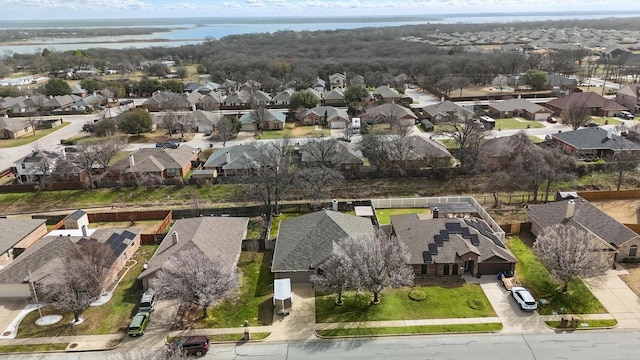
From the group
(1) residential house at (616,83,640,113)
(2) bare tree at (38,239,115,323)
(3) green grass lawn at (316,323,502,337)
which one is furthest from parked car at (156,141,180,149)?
(1) residential house at (616,83,640,113)

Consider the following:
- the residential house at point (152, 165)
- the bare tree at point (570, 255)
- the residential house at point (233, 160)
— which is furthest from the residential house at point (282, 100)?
the bare tree at point (570, 255)

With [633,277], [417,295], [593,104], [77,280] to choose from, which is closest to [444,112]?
[593,104]

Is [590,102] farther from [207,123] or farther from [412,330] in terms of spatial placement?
[412,330]

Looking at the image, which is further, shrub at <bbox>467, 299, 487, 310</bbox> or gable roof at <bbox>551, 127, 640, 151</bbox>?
gable roof at <bbox>551, 127, 640, 151</bbox>

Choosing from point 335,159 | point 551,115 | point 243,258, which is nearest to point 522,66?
point 551,115

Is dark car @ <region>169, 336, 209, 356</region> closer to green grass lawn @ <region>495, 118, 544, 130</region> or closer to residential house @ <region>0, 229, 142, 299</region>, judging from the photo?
residential house @ <region>0, 229, 142, 299</region>

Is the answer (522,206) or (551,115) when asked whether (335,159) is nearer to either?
(522,206)
